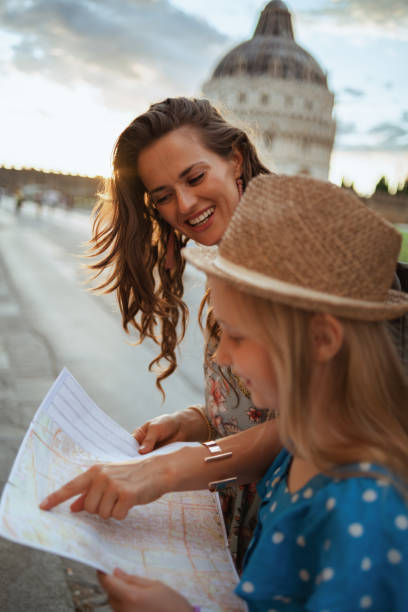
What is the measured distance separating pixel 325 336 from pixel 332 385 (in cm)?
8

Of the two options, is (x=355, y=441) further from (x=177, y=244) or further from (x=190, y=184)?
(x=177, y=244)

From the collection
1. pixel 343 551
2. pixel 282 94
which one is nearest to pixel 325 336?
pixel 343 551

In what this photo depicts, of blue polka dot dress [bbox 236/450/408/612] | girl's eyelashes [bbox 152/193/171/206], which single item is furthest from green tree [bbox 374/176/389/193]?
blue polka dot dress [bbox 236/450/408/612]

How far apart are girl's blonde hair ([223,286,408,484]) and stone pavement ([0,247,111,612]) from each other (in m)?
1.28

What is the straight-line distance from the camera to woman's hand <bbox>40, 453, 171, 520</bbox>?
958mm

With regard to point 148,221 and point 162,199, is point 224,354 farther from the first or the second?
point 148,221

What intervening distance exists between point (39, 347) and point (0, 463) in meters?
2.32

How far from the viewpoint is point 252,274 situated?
846mm

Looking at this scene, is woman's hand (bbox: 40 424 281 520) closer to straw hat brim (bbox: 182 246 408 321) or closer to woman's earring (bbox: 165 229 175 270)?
straw hat brim (bbox: 182 246 408 321)

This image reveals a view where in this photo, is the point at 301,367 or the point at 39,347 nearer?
the point at 301,367

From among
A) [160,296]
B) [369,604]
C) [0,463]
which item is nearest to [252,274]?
[369,604]

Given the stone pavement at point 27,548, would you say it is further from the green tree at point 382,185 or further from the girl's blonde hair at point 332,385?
the green tree at point 382,185

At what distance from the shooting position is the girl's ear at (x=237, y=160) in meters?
1.86

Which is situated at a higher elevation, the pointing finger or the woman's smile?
the woman's smile
